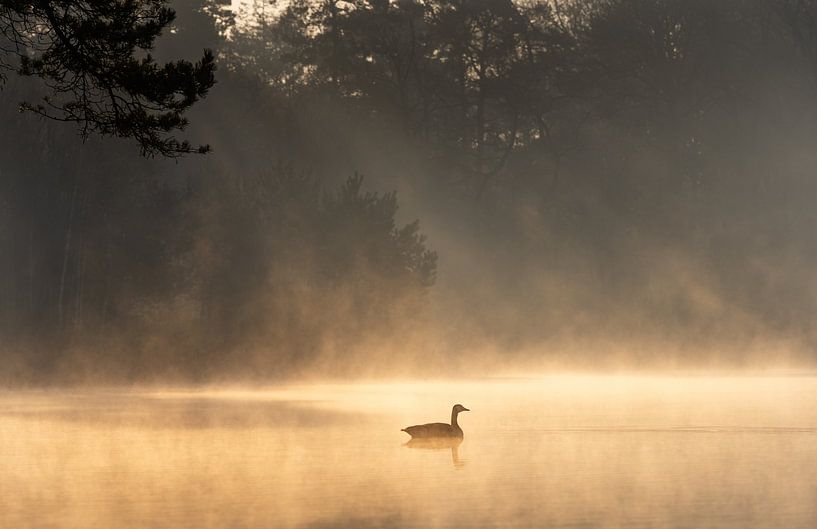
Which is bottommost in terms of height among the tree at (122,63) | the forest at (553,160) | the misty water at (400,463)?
the misty water at (400,463)

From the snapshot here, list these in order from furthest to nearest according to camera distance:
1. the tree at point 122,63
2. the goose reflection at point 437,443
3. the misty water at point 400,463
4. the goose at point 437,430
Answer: the goose at point 437,430 → the goose reflection at point 437,443 → the tree at point 122,63 → the misty water at point 400,463

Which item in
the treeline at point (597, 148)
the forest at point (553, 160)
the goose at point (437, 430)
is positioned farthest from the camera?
the treeline at point (597, 148)

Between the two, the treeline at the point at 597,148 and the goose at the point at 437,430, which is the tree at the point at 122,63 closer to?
the goose at the point at 437,430

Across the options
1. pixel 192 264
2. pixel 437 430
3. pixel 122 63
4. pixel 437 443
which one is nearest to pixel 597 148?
pixel 192 264

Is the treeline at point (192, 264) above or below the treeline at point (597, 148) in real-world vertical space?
below

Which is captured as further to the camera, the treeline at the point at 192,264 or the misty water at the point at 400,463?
the treeline at the point at 192,264

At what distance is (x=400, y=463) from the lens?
3053 cm

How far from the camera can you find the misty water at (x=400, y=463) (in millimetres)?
22969

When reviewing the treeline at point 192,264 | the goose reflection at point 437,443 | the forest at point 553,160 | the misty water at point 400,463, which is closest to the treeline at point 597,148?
the forest at point 553,160

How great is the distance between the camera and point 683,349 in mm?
89000

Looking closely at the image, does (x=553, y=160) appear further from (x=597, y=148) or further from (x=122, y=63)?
(x=122, y=63)

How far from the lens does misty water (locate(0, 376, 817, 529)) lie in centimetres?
2297

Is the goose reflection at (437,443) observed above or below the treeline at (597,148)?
below

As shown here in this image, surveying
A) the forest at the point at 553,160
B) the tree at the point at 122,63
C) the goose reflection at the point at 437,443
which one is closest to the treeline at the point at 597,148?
the forest at the point at 553,160
